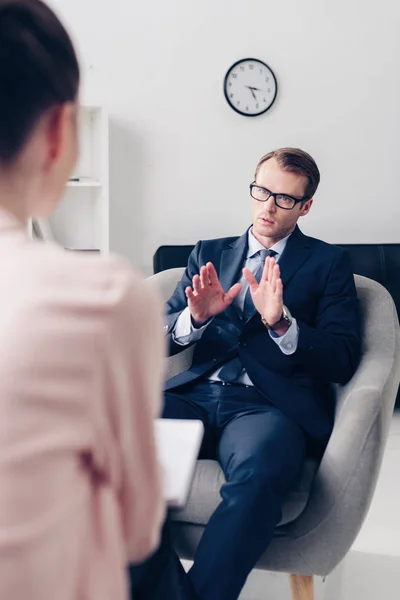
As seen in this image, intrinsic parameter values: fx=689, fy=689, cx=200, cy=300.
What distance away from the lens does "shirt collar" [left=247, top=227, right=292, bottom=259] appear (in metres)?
2.05

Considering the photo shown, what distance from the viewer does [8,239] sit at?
56 cm

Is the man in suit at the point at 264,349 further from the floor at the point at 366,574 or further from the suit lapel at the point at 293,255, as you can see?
the floor at the point at 366,574

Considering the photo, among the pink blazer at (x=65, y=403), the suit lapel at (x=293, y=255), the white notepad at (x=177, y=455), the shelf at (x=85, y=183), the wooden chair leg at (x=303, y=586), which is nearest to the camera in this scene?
the pink blazer at (x=65, y=403)

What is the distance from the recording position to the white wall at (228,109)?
10.9 feet

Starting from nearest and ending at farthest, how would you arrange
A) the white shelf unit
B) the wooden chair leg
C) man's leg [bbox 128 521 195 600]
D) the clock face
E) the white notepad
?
the white notepad → man's leg [bbox 128 521 195 600] → the wooden chair leg → the white shelf unit → the clock face

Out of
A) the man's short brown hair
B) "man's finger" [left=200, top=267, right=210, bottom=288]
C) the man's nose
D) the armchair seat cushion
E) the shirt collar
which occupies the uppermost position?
the man's short brown hair

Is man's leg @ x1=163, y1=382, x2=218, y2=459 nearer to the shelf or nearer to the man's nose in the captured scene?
the man's nose

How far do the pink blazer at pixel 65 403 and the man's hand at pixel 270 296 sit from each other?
1180mm

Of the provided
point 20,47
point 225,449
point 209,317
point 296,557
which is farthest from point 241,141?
point 20,47

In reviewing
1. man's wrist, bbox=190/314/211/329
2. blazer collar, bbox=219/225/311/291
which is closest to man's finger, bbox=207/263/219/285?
man's wrist, bbox=190/314/211/329

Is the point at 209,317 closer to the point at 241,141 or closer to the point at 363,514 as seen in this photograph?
the point at 363,514

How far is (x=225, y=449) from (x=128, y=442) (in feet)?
3.72

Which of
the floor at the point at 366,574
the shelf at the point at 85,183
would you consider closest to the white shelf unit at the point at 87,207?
the shelf at the point at 85,183

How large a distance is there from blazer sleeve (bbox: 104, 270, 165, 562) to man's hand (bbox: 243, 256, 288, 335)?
114cm
